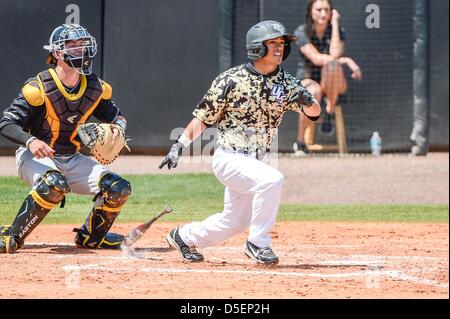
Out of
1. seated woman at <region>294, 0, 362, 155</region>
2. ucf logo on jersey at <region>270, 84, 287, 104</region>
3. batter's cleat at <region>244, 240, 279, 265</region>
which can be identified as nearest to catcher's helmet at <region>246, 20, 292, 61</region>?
ucf logo on jersey at <region>270, 84, 287, 104</region>

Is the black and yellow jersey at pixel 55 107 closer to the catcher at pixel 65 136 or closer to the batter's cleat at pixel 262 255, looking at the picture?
the catcher at pixel 65 136

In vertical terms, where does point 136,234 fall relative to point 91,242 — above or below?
above

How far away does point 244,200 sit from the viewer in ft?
Result: 25.2

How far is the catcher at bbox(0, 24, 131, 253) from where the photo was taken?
8172 millimetres

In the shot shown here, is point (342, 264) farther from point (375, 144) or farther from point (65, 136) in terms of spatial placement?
point (375, 144)

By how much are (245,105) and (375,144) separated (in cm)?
869

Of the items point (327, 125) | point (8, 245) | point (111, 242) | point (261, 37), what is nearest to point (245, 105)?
point (261, 37)

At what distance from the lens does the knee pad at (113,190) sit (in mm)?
8297

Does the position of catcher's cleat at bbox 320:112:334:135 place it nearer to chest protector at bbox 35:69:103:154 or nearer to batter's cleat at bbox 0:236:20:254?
chest protector at bbox 35:69:103:154

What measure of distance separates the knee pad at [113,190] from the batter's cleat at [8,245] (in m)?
0.74

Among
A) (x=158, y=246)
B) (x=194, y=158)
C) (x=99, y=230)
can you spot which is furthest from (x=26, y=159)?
(x=194, y=158)

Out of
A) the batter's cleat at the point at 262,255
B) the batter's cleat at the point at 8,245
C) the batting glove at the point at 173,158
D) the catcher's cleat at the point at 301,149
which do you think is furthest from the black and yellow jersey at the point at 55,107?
the catcher's cleat at the point at 301,149

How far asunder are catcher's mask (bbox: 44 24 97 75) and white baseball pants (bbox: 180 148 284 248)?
1.40 meters

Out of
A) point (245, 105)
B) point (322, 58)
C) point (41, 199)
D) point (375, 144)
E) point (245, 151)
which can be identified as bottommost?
point (375, 144)
